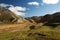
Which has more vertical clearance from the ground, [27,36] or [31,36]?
[31,36]

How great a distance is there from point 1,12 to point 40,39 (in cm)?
2035

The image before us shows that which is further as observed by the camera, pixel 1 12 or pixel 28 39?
pixel 1 12

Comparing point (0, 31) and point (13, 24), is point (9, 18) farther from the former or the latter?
point (0, 31)

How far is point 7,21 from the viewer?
137ft

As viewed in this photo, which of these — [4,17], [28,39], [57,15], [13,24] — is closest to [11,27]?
[13,24]

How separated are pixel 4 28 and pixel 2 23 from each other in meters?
1.66

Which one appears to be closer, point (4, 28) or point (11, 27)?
point (4, 28)

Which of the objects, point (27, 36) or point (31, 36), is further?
point (27, 36)

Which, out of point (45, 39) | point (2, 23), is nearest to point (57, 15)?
point (2, 23)

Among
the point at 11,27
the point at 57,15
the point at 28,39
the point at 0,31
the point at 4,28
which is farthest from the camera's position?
the point at 57,15

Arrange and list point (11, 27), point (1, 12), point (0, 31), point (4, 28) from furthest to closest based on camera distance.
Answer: point (1, 12) → point (11, 27) → point (4, 28) → point (0, 31)

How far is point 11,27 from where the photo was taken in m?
41.2

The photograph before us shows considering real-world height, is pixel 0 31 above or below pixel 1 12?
below

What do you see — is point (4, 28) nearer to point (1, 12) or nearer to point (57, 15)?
point (1, 12)
